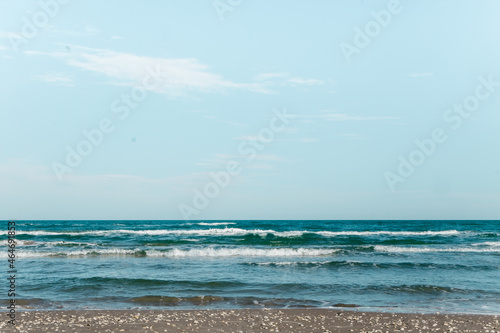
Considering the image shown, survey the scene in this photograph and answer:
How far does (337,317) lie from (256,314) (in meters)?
1.93

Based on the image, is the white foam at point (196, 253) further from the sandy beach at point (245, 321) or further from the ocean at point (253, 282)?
the sandy beach at point (245, 321)

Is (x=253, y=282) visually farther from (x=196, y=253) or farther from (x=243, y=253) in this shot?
(x=196, y=253)

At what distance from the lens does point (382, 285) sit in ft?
49.2

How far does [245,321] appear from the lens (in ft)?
32.9

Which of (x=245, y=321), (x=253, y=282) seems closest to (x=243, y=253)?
(x=253, y=282)

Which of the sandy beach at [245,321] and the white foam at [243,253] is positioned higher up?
the sandy beach at [245,321]

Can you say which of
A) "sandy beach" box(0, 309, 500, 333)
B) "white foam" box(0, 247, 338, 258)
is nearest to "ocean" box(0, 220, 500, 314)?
"white foam" box(0, 247, 338, 258)

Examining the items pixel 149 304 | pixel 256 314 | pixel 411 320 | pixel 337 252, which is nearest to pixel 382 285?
pixel 411 320

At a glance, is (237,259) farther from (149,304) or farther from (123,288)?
(149,304)

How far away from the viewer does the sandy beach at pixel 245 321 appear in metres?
9.35

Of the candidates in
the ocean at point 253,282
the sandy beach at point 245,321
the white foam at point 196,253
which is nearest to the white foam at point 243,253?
the white foam at point 196,253

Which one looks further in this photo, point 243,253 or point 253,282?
point 243,253

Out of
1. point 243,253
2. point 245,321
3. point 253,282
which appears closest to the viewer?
point 245,321

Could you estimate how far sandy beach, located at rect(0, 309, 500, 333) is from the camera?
30.7 ft
